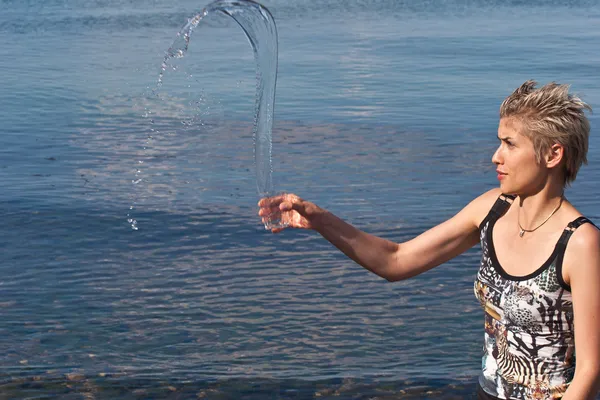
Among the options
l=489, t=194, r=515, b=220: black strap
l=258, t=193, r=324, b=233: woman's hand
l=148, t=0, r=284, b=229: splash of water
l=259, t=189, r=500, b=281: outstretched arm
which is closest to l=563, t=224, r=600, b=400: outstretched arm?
l=489, t=194, r=515, b=220: black strap

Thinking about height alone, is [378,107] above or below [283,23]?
below

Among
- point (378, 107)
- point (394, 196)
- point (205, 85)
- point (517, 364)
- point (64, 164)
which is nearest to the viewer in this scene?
point (517, 364)

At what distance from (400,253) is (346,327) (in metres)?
2.98

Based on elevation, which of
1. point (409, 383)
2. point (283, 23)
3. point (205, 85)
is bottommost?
point (409, 383)

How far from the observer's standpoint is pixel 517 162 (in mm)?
2945

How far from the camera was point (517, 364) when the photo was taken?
2.97 meters

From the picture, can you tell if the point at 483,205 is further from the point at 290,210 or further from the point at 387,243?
the point at 290,210

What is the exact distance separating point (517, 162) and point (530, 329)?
0.52 metres

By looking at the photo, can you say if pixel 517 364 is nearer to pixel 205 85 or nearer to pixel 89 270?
pixel 89 270

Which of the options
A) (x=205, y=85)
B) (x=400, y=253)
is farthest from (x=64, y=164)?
(x=400, y=253)

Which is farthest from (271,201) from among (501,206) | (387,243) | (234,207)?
(234,207)

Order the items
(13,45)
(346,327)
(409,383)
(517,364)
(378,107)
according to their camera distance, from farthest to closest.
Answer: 1. (13,45)
2. (378,107)
3. (346,327)
4. (409,383)
5. (517,364)

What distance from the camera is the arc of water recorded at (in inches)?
139

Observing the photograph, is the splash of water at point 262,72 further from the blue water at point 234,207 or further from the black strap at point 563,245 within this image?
the blue water at point 234,207
